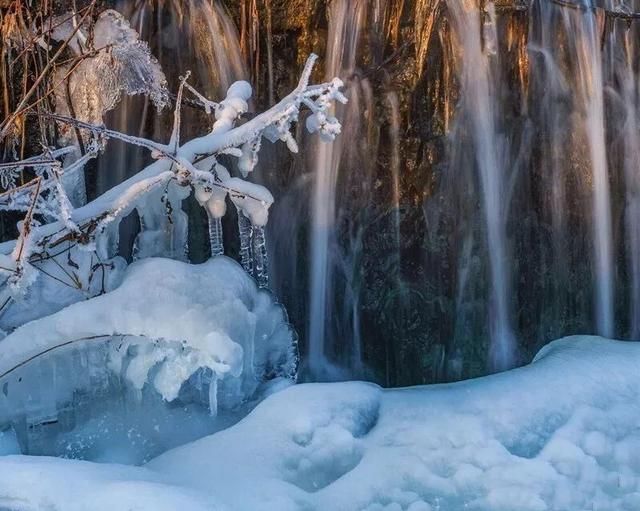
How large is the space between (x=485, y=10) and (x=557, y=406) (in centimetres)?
227

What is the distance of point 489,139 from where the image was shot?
15.3ft

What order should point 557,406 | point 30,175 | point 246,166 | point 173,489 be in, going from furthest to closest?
point 30,175
point 246,166
point 557,406
point 173,489

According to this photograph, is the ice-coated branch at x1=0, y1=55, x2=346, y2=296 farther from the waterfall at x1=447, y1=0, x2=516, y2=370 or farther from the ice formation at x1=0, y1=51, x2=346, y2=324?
the waterfall at x1=447, y1=0, x2=516, y2=370

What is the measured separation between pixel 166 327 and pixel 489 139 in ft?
7.41

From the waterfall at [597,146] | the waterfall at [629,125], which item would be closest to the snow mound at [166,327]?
the waterfall at [597,146]

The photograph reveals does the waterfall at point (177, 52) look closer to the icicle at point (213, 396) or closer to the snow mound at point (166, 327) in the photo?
the snow mound at point (166, 327)

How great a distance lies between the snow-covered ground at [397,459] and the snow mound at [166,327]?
11.8 inches

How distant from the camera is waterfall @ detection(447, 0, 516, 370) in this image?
4.50 m

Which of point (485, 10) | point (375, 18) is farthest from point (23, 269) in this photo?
point (485, 10)

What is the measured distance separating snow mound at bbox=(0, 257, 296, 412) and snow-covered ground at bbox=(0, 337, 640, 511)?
0.30 metres

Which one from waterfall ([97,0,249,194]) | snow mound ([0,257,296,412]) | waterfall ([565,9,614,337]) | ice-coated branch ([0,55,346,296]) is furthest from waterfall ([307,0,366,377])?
waterfall ([565,9,614,337])

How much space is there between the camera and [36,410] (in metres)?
3.24

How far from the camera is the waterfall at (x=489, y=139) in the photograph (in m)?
4.50

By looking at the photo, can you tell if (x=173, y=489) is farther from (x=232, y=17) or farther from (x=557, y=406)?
(x=232, y=17)
